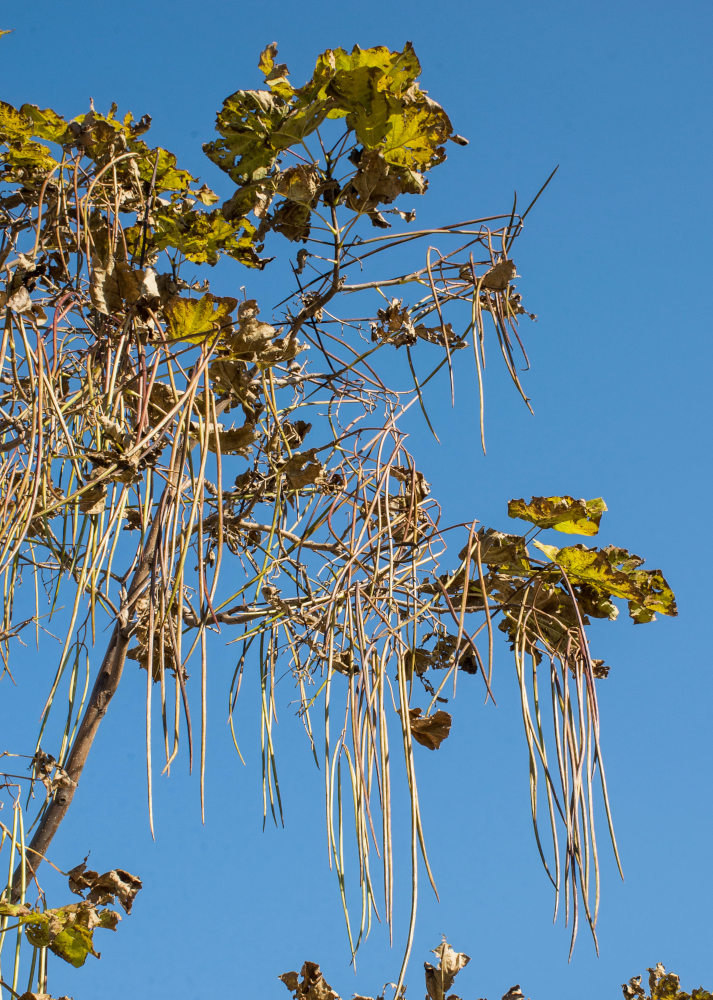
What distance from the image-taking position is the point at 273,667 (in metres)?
1.56

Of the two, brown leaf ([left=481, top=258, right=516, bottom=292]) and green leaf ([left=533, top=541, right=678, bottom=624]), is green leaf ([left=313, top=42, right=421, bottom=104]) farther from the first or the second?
green leaf ([left=533, top=541, right=678, bottom=624])

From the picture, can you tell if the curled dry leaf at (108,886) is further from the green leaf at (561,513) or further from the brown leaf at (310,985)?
the green leaf at (561,513)

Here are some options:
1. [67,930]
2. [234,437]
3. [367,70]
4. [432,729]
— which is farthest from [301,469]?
[67,930]

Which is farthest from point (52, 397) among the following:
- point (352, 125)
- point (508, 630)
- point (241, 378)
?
point (508, 630)

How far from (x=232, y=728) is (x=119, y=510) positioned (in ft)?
1.31

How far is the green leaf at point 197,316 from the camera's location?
1.42 metres

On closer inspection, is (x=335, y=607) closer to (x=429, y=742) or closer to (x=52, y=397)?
(x=429, y=742)

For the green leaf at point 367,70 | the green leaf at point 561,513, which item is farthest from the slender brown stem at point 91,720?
the green leaf at point 367,70

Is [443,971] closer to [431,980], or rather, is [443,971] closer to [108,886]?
[431,980]

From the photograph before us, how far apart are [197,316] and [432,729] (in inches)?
27.1

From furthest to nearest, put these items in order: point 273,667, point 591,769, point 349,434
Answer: point 349,434 < point 273,667 < point 591,769

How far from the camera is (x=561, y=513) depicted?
5.27ft

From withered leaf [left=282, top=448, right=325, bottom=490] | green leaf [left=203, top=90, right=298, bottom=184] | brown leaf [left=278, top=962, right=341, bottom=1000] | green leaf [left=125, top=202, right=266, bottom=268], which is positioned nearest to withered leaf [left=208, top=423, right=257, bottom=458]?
withered leaf [left=282, top=448, right=325, bottom=490]

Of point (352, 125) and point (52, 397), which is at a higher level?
point (352, 125)
